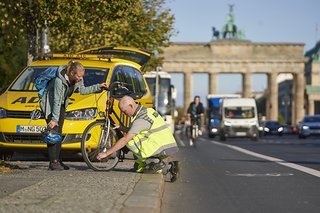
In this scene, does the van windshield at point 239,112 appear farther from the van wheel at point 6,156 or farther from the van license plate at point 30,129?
the van license plate at point 30,129

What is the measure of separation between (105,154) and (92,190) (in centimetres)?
234

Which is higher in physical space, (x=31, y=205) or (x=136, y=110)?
(x=136, y=110)

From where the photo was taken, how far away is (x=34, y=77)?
16297 millimetres

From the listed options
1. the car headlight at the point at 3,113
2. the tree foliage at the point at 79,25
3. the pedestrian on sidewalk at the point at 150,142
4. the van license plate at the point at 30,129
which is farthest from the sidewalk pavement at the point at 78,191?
the tree foliage at the point at 79,25

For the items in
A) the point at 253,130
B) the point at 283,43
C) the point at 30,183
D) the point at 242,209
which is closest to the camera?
the point at 242,209

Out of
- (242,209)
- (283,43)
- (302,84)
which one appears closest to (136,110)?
(242,209)

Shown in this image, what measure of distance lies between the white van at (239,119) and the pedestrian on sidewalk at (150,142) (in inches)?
1449

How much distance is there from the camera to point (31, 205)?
8516 millimetres

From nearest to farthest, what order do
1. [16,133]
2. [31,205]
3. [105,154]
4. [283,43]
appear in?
[31,205] < [105,154] < [16,133] < [283,43]

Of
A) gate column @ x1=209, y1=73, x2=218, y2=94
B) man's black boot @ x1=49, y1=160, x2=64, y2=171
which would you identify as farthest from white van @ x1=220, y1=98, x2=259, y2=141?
gate column @ x1=209, y1=73, x2=218, y2=94

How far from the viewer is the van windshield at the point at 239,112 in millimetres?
51531

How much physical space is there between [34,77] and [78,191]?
21.7ft

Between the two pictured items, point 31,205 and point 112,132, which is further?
point 112,132

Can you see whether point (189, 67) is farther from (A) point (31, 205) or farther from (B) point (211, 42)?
(A) point (31, 205)
